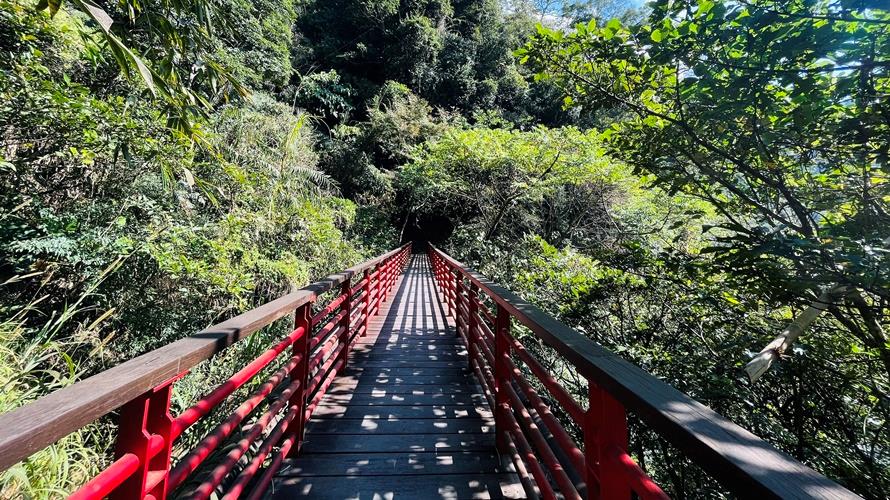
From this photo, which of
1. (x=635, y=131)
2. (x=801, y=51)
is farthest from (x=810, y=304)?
(x=635, y=131)

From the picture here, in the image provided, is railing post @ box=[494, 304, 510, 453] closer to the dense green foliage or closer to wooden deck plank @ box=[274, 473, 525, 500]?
wooden deck plank @ box=[274, 473, 525, 500]

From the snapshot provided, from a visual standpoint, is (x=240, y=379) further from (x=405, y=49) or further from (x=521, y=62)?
(x=405, y=49)

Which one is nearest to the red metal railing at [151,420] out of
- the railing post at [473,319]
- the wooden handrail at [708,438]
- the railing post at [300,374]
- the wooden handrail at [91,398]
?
the wooden handrail at [91,398]

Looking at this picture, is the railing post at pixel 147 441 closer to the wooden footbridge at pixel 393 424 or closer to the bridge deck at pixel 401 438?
the wooden footbridge at pixel 393 424

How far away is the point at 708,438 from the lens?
618 mm

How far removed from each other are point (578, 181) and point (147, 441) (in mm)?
9348

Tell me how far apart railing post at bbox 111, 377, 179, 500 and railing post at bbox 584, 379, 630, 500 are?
1.10 meters

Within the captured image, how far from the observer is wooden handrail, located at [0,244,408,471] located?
544 mm

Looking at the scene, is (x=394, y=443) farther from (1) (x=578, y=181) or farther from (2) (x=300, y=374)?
(1) (x=578, y=181)

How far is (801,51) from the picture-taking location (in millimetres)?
1554

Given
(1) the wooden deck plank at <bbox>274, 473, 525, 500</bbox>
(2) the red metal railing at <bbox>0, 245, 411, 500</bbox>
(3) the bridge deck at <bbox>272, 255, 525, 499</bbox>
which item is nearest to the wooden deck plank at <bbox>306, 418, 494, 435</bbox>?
(3) the bridge deck at <bbox>272, 255, 525, 499</bbox>

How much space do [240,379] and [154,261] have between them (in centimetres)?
475

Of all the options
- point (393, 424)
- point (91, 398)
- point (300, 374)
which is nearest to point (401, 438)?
point (393, 424)

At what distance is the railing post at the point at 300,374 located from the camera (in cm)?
188
